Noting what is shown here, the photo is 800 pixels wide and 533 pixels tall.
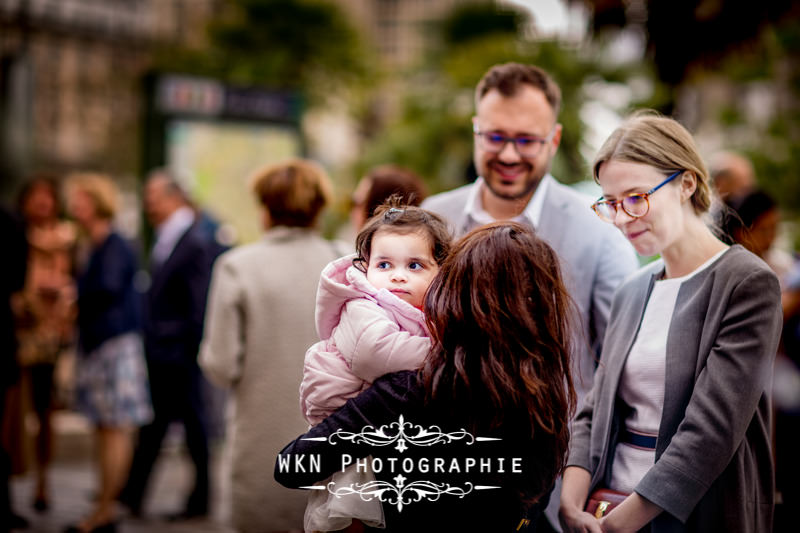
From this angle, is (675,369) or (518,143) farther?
(518,143)

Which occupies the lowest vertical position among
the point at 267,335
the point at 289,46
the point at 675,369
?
the point at 267,335

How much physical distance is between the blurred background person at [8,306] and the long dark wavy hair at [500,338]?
3999 millimetres

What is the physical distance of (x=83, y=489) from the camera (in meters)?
7.43

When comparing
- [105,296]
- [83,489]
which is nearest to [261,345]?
[105,296]

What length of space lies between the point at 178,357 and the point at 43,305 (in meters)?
1.07

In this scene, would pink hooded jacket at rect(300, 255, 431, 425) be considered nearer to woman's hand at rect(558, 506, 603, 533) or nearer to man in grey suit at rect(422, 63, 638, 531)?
woman's hand at rect(558, 506, 603, 533)

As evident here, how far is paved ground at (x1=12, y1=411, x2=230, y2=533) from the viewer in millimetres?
6355

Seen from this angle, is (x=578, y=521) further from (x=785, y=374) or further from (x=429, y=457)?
(x=785, y=374)

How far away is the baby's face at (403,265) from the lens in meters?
2.28

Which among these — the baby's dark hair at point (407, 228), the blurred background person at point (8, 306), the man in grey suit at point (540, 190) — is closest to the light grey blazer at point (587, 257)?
the man in grey suit at point (540, 190)

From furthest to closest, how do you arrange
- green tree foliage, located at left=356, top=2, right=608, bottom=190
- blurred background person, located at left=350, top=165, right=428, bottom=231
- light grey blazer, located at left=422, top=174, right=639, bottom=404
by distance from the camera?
1. green tree foliage, located at left=356, top=2, right=608, bottom=190
2. blurred background person, located at left=350, top=165, right=428, bottom=231
3. light grey blazer, located at left=422, top=174, right=639, bottom=404

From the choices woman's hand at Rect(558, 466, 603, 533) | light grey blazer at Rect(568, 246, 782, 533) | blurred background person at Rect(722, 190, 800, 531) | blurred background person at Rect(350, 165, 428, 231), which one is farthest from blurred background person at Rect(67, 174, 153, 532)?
light grey blazer at Rect(568, 246, 782, 533)

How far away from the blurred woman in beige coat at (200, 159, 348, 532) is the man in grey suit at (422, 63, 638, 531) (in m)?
1.18

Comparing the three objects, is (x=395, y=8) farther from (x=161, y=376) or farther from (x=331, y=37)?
(x=161, y=376)
